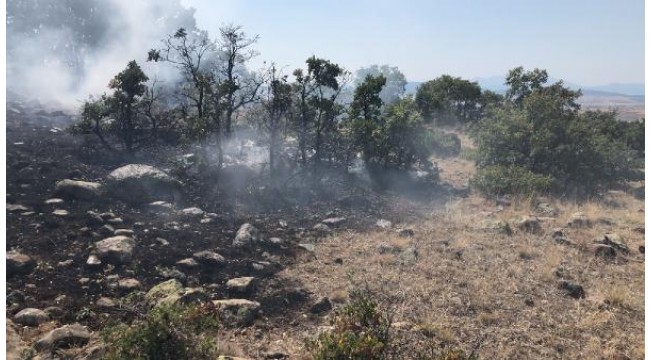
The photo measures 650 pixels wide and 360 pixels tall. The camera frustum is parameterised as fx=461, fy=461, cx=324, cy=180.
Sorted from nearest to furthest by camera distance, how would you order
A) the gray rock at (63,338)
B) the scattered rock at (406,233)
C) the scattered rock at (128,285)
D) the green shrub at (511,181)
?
the gray rock at (63,338)
the scattered rock at (128,285)
the scattered rock at (406,233)
the green shrub at (511,181)

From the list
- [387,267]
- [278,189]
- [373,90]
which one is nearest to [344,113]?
[373,90]

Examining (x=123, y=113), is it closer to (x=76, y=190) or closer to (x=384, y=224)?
(x=76, y=190)

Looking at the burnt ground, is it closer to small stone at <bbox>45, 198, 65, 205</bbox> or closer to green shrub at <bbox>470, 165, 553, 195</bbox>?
small stone at <bbox>45, 198, 65, 205</bbox>

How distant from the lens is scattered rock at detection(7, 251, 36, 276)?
25.0ft

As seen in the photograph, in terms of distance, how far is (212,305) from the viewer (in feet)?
21.5

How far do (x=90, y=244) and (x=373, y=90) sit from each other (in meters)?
10.6

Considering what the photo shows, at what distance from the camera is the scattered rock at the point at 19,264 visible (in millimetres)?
7605

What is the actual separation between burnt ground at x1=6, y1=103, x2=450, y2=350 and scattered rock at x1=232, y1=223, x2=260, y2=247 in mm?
274

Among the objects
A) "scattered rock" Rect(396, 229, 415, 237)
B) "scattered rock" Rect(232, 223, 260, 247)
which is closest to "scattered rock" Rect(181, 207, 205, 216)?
"scattered rock" Rect(232, 223, 260, 247)

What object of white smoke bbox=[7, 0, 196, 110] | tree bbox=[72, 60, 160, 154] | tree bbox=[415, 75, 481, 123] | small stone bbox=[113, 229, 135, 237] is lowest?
small stone bbox=[113, 229, 135, 237]

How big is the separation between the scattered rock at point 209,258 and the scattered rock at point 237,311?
62.5 inches

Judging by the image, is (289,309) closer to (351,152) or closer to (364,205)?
(364,205)

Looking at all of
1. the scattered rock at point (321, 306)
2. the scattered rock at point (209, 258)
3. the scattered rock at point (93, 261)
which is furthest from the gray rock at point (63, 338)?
the scattered rock at point (321, 306)

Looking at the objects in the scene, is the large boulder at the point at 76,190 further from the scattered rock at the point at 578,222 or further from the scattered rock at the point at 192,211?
the scattered rock at the point at 578,222
